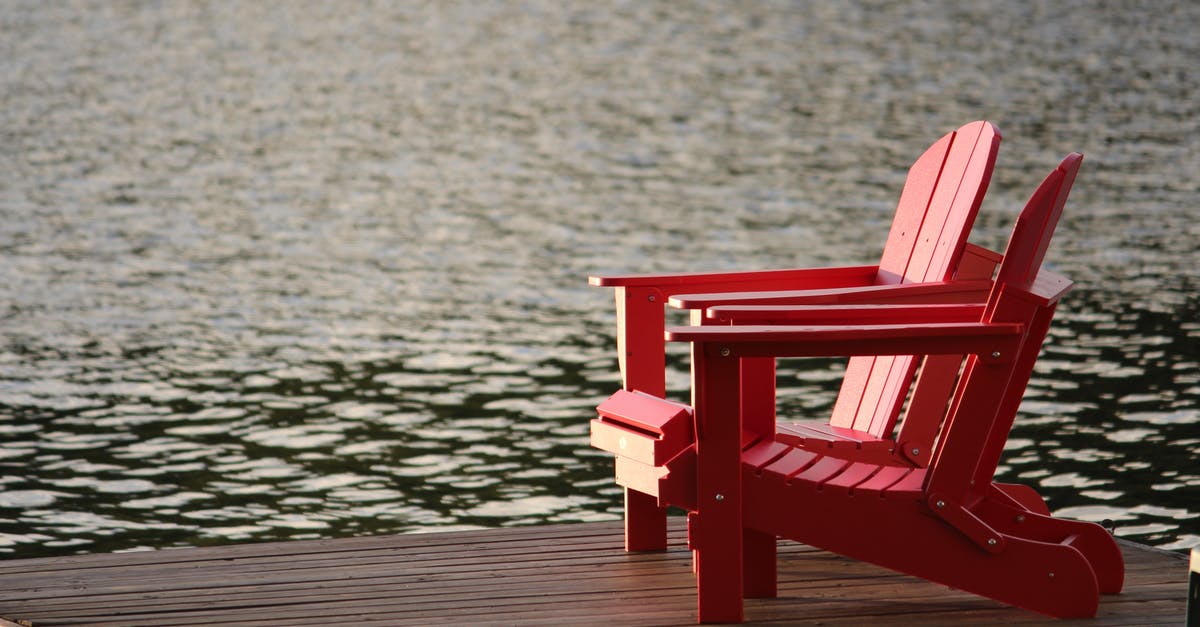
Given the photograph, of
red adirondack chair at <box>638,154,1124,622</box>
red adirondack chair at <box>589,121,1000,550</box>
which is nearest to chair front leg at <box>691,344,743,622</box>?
red adirondack chair at <box>638,154,1124,622</box>

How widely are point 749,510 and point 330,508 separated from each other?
2.95 meters

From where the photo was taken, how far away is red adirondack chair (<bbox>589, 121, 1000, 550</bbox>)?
427 centimetres

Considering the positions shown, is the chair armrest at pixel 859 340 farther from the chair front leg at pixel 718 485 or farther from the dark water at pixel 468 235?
the dark water at pixel 468 235

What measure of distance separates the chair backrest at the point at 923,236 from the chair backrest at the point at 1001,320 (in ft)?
1.26

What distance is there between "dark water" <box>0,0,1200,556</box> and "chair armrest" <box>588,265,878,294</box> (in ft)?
6.31

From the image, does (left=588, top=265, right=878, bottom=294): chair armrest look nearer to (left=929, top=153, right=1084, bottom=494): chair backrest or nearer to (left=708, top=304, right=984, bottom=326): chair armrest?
(left=708, top=304, right=984, bottom=326): chair armrest

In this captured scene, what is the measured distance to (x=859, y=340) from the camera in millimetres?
3725

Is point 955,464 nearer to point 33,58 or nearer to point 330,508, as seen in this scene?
point 330,508

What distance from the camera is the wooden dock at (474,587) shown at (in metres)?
3.94

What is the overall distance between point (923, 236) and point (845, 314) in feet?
2.62

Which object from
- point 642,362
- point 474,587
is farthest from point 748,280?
point 474,587

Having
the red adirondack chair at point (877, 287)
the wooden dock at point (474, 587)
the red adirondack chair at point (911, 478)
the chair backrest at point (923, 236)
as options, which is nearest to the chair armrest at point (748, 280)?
the red adirondack chair at point (877, 287)

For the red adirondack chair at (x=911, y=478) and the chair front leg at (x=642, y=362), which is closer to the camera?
the red adirondack chair at (x=911, y=478)

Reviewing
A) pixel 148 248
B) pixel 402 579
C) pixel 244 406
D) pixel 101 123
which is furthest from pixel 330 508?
pixel 101 123
